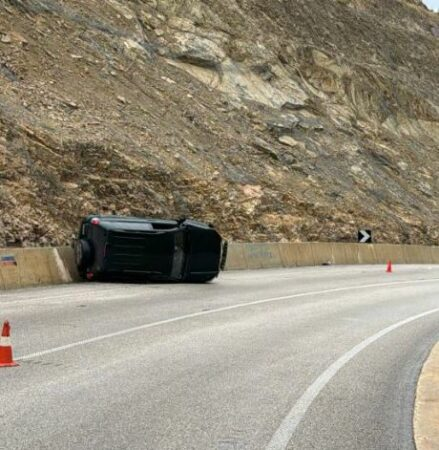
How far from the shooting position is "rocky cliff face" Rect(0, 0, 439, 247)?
26031 mm

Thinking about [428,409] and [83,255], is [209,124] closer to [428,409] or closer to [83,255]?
[83,255]

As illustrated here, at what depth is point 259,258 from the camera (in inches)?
1044

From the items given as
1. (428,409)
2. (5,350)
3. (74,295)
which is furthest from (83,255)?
(428,409)

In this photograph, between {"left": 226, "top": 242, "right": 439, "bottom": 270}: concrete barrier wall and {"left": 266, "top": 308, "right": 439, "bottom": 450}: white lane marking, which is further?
{"left": 226, "top": 242, "right": 439, "bottom": 270}: concrete barrier wall

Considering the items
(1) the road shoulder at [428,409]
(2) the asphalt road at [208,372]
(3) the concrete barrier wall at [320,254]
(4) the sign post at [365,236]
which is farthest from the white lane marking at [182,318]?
(4) the sign post at [365,236]

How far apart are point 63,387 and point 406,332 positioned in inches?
252

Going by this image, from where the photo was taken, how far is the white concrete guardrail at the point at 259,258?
54.8 ft

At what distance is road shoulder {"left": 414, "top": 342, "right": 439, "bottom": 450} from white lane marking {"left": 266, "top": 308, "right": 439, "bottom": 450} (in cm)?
89

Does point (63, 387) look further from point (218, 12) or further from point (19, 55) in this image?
point (218, 12)

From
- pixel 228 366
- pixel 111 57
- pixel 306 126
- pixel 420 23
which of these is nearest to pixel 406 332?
pixel 228 366

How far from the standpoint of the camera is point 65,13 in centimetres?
3369

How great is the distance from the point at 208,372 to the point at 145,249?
10103mm

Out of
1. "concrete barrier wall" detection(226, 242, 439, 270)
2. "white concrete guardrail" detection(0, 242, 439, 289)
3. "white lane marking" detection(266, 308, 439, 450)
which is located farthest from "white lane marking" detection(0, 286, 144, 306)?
"concrete barrier wall" detection(226, 242, 439, 270)

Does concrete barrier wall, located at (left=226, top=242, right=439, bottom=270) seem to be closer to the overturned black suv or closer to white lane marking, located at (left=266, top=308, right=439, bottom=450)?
the overturned black suv
